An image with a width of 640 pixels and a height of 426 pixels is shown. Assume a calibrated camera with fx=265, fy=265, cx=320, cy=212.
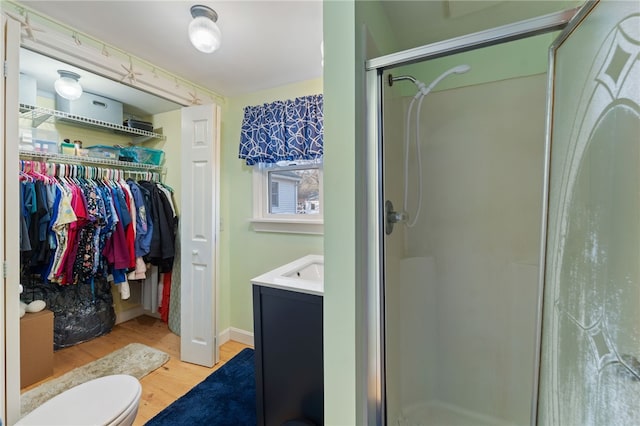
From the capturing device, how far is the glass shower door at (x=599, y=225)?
0.55 m

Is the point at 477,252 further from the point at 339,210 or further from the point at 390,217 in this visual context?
the point at 339,210

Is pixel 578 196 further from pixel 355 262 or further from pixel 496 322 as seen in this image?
pixel 496 322

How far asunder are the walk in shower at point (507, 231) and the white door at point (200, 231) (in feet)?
4.68

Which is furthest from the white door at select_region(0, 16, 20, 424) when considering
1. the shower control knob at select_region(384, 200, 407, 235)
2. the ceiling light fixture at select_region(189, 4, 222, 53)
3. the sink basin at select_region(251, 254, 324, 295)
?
the shower control knob at select_region(384, 200, 407, 235)

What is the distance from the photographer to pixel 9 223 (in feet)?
3.44

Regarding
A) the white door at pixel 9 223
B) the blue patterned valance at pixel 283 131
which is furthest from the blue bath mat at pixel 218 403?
the blue patterned valance at pixel 283 131

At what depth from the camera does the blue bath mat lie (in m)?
1.52

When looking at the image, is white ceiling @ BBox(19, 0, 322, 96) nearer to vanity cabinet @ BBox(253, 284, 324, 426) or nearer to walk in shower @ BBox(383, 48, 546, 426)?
walk in shower @ BBox(383, 48, 546, 426)

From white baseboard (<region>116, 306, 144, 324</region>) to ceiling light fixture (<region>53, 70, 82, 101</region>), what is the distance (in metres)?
2.07

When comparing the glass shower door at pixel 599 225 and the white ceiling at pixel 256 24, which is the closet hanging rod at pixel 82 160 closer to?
the white ceiling at pixel 256 24

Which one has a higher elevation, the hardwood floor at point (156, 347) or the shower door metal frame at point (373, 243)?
the shower door metal frame at point (373, 243)

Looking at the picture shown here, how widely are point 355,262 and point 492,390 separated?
1.31 meters

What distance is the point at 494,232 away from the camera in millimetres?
1508

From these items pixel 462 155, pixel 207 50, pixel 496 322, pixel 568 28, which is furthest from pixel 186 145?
pixel 496 322
